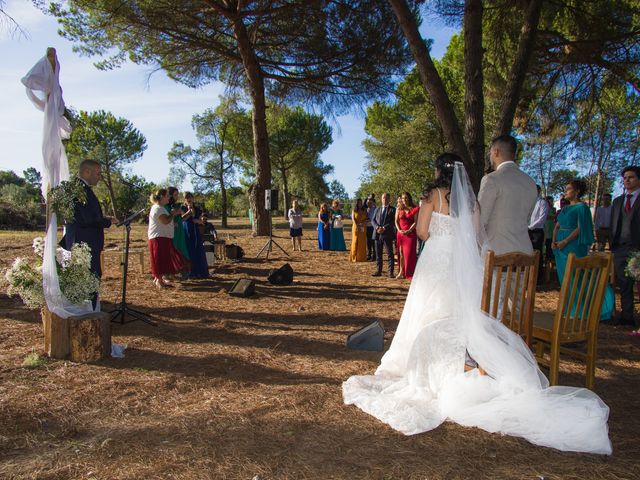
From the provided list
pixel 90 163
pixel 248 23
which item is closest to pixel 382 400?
pixel 90 163

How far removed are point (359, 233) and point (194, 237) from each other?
4.38m

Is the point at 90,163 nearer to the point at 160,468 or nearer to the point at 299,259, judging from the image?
the point at 160,468

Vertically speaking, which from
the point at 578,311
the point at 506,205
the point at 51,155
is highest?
the point at 51,155

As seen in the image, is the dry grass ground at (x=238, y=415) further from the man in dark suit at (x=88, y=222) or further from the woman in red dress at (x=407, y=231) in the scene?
the woman in red dress at (x=407, y=231)

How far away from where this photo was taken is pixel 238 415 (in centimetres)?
282

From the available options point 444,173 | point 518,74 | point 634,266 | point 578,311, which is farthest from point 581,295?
point 518,74

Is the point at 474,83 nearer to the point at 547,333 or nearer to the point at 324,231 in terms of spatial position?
the point at 547,333

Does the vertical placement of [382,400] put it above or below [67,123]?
below

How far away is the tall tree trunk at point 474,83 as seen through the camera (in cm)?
606

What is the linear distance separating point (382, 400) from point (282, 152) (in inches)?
1264

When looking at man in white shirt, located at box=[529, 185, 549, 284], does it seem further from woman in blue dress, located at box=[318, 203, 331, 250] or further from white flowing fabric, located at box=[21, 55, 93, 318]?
white flowing fabric, located at box=[21, 55, 93, 318]

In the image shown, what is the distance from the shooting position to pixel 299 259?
432 inches

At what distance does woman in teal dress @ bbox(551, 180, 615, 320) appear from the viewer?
206 inches

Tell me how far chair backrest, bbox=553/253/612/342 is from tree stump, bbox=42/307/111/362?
3.77 metres
